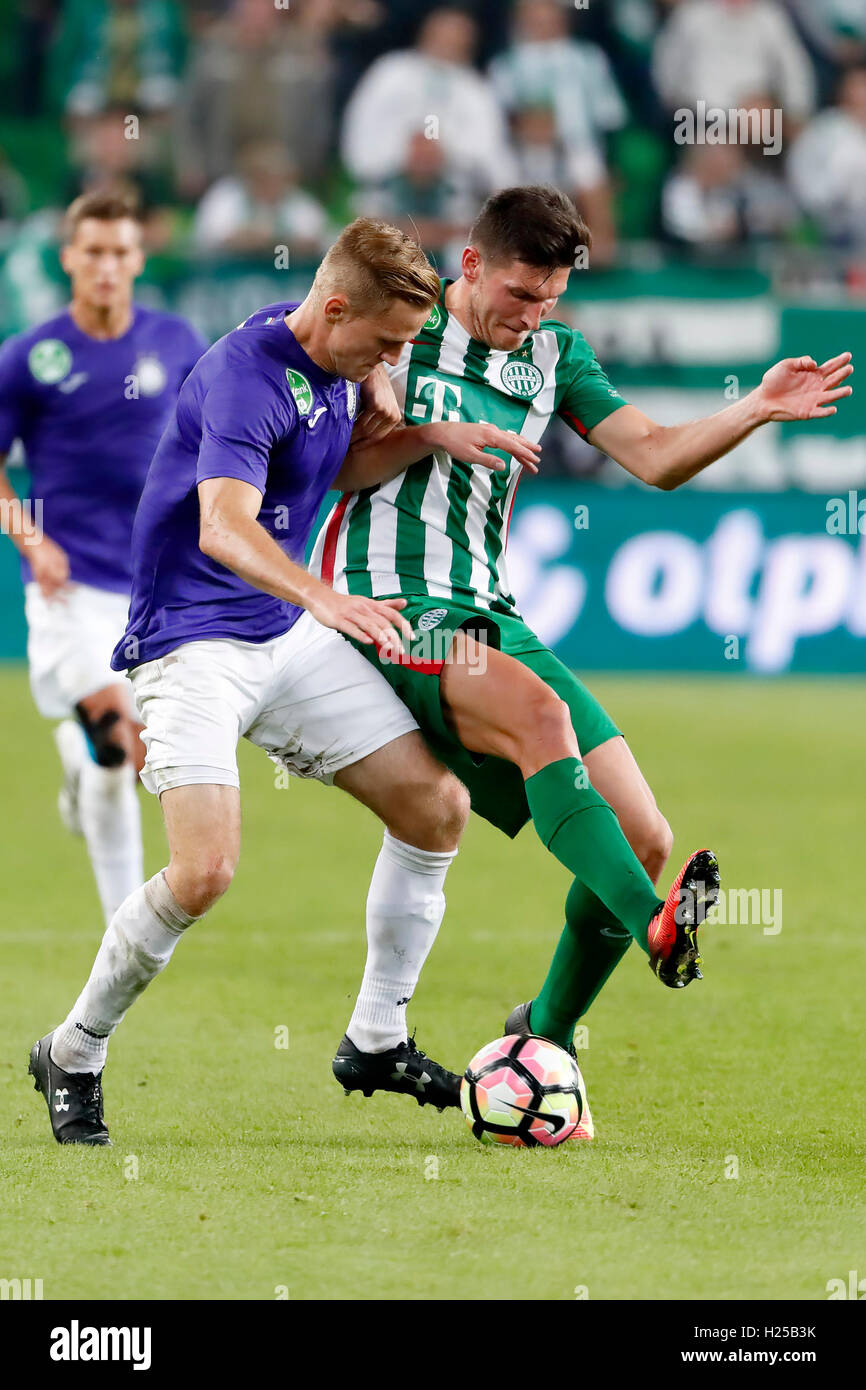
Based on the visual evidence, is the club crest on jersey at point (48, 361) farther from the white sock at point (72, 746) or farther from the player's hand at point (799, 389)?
the player's hand at point (799, 389)

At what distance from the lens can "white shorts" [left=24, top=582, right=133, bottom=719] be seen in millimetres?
6352

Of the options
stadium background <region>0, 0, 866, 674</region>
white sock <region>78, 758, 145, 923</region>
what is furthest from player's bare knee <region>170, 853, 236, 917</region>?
stadium background <region>0, 0, 866, 674</region>

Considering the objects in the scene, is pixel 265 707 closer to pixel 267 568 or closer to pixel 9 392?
pixel 267 568

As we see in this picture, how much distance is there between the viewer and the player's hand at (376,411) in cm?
448

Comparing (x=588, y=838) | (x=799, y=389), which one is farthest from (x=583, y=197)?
(x=588, y=838)

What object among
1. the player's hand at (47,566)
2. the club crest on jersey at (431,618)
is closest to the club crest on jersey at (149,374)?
the player's hand at (47,566)

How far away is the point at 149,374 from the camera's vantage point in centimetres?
672

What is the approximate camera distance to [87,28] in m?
16.2

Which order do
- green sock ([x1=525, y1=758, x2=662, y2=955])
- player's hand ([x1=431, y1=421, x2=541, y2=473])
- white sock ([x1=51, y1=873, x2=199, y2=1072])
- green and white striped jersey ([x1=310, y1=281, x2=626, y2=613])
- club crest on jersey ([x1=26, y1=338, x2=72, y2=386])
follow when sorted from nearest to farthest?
green sock ([x1=525, y1=758, x2=662, y2=955]) < white sock ([x1=51, y1=873, x2=199, y2=1072]) < player's hand ([x1=431, y1=421, x2=541, y2=473]) < green and white striped jersey ([x1=310, y1=281, x2=626, y2=613]) < club crest on jersey ([x1=26, y1=338, x2=72, y2=386])

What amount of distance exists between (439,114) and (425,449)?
451 inches

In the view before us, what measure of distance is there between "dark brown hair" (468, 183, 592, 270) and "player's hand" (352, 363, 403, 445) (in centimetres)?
40

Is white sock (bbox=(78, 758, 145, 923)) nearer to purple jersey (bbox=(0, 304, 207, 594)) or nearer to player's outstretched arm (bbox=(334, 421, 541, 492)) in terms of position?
purple jersey (bbox=(0, 304, 207, 594))

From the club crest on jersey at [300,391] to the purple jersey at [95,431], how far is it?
2.57 meters

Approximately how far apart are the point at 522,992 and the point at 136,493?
231 cm
